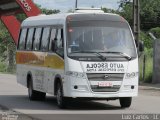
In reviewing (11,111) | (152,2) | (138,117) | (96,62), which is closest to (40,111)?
(11,111)

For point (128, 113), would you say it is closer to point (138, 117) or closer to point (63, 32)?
point (138, 117)

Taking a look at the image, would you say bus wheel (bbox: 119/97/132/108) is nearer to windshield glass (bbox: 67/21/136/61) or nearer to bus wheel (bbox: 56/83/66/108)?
windshield glass (bbox: 67/21/136/61)

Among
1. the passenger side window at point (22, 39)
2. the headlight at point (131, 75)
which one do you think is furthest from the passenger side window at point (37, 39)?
the headlight at point (131, 75)

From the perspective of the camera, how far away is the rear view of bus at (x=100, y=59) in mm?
16250

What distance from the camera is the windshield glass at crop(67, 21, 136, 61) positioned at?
16.7 meters

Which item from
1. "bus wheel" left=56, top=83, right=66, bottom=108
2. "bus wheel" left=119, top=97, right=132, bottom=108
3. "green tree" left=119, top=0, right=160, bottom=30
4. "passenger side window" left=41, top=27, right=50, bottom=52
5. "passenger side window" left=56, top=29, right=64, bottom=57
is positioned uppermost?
"passenger side window" left=56, top=29, right=64, bottom=57

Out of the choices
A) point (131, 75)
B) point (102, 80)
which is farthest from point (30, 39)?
point (131, 75)

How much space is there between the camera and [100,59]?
645 inches

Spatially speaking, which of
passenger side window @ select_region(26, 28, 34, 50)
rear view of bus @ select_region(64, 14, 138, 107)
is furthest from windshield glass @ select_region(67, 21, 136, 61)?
passenger side window @ select_region(26, 28, 34, 50)

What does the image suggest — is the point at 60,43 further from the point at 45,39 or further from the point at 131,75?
the point at 131,75

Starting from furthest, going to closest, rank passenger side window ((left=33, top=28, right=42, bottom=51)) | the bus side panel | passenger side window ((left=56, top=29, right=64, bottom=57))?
1. passenger side window ((left=33, top=28, right=42, bottom=51))
2. the bus side panel
3. passenger side window ((left=56, top=29, right=64, bottom=57))

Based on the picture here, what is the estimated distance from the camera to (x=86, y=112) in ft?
52.4

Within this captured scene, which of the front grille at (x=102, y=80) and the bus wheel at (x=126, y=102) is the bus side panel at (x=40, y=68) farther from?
the bus wheel at (x=126, y=102)

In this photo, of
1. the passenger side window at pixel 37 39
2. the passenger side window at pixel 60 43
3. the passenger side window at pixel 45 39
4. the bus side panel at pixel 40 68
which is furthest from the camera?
the passenger side window at pixel 37 39
